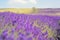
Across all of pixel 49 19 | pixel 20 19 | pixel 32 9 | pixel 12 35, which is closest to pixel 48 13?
pixel 49 19

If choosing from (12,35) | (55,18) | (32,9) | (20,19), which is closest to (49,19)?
(55,18)

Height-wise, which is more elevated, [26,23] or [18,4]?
[18,4]

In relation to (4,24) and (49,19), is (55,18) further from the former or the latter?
(4,24)

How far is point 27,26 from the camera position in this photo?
1.09 metres

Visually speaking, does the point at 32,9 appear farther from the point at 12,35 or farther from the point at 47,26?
the point at 12,35

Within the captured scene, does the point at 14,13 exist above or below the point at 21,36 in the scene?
above

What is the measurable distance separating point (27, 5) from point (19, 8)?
3.9 inches

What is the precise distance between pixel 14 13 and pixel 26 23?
0.19 metres

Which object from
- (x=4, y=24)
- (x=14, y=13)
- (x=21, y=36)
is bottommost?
(x=21, y=36)

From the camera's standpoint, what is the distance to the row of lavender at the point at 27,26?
1059 mm

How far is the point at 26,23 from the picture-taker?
1.10 m

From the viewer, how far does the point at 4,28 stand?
1082mm

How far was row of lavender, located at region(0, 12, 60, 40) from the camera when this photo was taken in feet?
3.47

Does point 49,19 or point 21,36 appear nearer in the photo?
point 21,36
